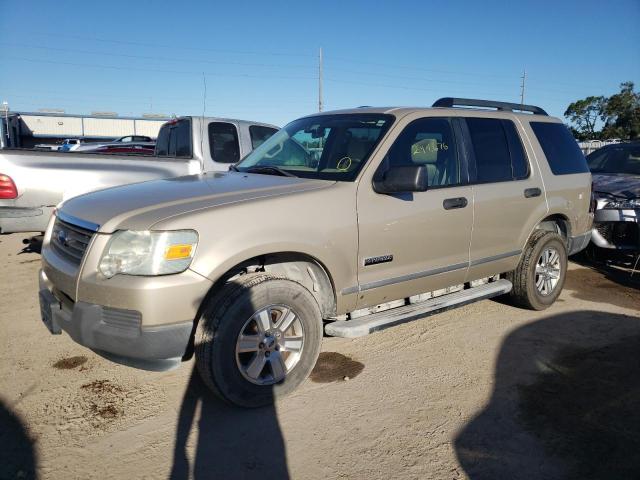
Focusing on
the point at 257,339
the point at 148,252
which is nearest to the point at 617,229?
the point at 257,339

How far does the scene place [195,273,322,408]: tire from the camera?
115 inches

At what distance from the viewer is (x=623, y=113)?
2079 inches

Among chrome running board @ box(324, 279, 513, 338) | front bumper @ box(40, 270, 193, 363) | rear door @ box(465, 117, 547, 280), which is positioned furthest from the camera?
rear door @ box(465, 117, 547, 280)

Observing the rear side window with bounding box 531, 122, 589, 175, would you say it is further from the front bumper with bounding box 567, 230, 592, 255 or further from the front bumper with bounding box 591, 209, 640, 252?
the front bumper with bounding box 591, 209, 640, 252

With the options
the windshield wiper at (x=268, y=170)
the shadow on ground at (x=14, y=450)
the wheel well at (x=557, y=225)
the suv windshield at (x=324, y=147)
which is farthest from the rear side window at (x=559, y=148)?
the shadow on ground at (x=14, y=450)

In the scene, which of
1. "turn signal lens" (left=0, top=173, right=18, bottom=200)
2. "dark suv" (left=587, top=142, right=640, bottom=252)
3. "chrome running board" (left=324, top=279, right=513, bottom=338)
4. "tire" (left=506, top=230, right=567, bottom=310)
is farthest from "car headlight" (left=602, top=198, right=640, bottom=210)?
"turn signal lens" (left=0, top=173, right=18, bottom=200)

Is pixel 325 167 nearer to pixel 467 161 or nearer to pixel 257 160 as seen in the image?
pixel 257 160

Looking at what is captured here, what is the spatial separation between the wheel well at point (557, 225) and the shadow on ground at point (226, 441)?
135 inches

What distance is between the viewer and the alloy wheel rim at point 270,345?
→ 10.1ft

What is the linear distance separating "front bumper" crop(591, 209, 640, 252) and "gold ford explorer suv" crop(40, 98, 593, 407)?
2.00m

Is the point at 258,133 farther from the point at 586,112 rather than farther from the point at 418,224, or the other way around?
the point at 586,112

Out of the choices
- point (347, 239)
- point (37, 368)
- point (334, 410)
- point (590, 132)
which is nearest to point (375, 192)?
point (347, 239)

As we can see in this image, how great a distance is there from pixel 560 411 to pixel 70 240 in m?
3.33

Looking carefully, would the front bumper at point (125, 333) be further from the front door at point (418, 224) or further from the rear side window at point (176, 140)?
the rear side window at point (176, 140)
